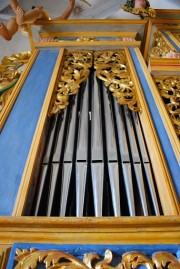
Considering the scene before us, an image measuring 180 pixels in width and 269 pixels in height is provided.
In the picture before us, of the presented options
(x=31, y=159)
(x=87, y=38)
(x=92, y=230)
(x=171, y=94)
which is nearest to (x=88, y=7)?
(x=87, y=38)

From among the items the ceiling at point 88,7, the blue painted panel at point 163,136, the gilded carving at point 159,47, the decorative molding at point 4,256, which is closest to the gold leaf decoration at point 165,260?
the blue painted panel at point 163,136

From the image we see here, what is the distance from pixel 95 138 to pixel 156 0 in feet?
13.4

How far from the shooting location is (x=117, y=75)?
3.00 m

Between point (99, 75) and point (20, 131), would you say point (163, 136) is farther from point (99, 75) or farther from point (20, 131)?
point (99, 75)

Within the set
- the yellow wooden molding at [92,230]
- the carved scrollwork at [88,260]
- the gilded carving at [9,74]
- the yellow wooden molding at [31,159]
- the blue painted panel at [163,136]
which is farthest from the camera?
the gilded carving at [9,74]

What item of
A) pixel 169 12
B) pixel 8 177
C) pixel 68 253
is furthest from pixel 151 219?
pixel 169 12

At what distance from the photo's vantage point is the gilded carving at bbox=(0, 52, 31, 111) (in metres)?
2.83

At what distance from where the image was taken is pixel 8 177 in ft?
5.93

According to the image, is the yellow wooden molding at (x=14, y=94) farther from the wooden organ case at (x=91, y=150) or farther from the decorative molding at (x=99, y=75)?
the decorative molding at (x=99, y=75)

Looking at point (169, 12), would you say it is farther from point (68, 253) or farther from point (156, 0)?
point (68, 253)

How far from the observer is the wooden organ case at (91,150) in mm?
1424

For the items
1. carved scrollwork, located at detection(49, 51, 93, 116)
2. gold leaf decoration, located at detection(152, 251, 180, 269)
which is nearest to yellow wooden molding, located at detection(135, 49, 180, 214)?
gold leaf decoration, located at detection(152, 251, 180, 269)

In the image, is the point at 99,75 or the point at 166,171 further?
the point at 99,75

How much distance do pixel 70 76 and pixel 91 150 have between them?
1060mm
